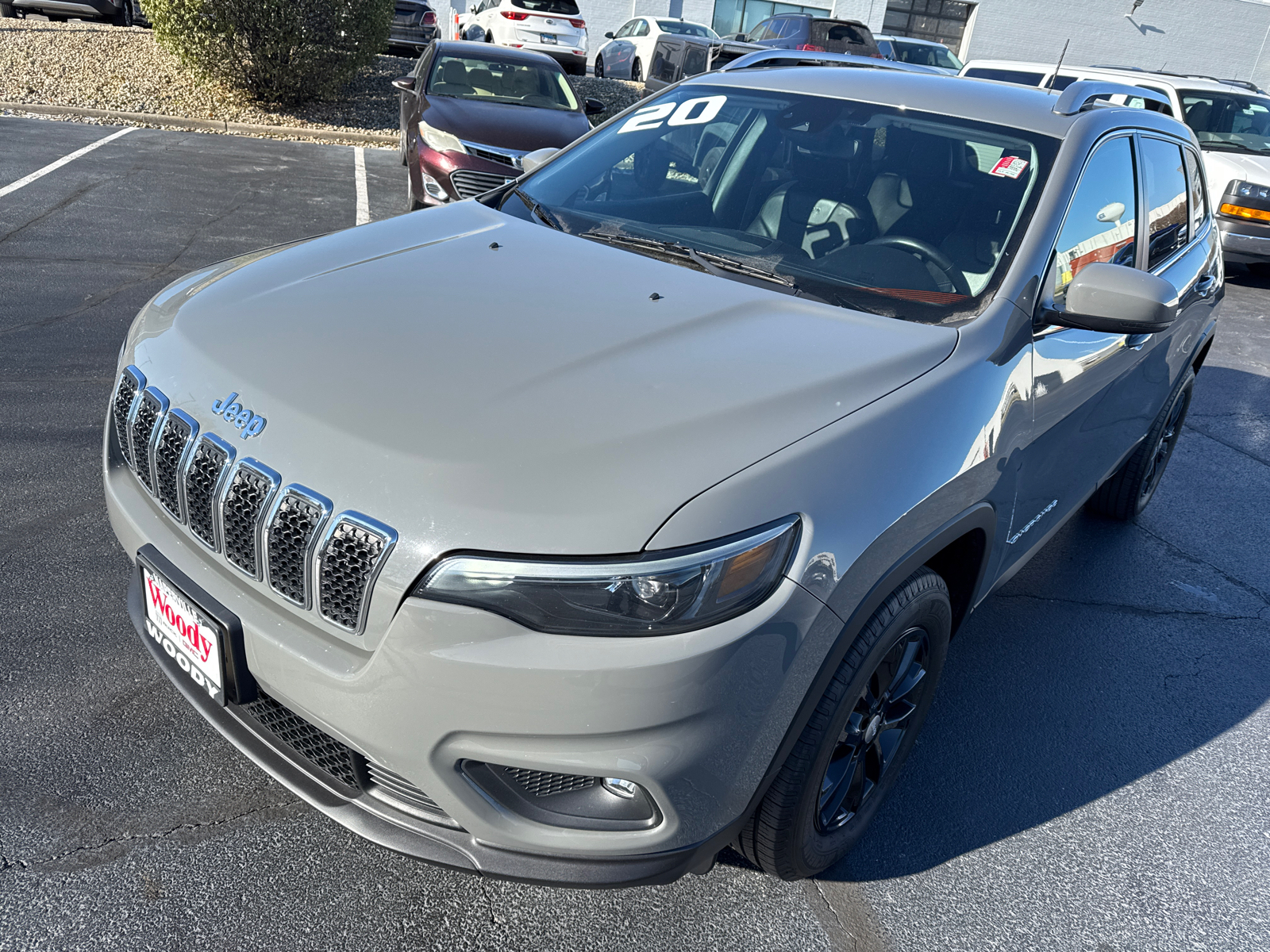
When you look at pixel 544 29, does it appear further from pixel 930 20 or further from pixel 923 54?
pixel 930 20

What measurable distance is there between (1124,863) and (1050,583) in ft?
5.27

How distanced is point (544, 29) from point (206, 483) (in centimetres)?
1759

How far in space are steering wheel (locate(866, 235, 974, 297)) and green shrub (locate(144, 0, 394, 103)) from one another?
39.3ft

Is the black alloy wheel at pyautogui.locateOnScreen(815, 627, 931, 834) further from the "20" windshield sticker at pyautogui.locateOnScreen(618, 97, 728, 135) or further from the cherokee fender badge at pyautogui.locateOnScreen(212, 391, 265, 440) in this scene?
the "20" windshield sticker at pyautogui.locateOnScreen(618, 97, 728, 135)

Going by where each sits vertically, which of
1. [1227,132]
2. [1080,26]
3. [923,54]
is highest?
[1080,26]

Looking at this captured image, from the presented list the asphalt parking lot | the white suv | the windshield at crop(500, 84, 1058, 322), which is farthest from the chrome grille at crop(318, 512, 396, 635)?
the white suv

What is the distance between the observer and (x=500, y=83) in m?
10.0

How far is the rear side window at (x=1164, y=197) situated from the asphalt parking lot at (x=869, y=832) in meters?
1.38

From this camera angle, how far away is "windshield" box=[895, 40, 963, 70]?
714 inches

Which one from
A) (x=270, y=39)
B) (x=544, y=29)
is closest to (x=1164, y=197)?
(x=270, y=39)

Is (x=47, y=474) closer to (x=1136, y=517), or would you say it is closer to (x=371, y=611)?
(x=371, y=611)

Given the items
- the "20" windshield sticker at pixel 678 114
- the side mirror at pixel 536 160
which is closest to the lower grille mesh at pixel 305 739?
the side mirror at pixel 536 160

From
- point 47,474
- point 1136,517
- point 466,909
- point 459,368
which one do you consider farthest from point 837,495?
point 1136,517

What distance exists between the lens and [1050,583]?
3.99 meters
